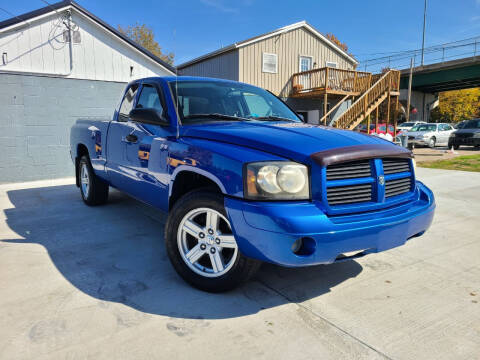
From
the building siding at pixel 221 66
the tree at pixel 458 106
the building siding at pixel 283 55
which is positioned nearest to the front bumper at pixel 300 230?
the building siding at pixel 283 55

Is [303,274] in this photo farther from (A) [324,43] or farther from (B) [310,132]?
(A) [324,43]

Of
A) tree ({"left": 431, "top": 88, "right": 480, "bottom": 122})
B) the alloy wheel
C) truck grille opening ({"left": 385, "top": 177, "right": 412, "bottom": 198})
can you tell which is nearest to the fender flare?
the alloy wheel

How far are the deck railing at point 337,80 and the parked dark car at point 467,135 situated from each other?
4993 millimetres

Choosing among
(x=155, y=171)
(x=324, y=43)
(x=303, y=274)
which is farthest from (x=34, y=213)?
(x=324, y=43)

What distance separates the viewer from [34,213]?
17.2ft

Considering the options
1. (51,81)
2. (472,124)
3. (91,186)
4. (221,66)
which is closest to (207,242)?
(91,186)

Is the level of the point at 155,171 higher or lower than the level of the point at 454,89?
lower

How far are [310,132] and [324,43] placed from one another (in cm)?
1990

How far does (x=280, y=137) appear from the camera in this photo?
265cm

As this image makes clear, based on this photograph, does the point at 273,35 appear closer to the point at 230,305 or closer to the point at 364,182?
the point at 364,182

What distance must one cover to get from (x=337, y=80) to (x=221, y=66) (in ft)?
20.0

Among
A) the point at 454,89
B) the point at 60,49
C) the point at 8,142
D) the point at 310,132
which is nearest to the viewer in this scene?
the point at 310,132

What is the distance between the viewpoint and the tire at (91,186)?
533cm

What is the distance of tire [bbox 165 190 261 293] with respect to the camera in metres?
2.58
